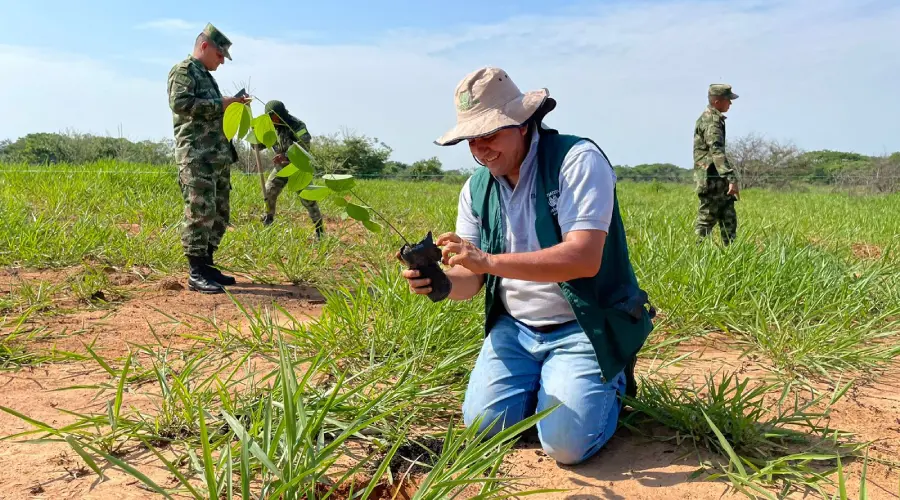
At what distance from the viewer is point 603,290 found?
182cm

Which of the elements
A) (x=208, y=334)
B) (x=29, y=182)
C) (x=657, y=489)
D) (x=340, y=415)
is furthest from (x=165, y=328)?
(x=29, y=182)

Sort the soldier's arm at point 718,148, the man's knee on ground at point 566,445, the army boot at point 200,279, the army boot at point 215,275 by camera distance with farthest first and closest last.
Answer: the soldier's arm at point 718,148, the army boot at point 215,275, the army boot at point 200,279, the man's knee on ground at point 566,445

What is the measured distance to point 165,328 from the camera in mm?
2766

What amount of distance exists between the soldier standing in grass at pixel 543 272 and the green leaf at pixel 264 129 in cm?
48

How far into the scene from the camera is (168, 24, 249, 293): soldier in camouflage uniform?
348cm

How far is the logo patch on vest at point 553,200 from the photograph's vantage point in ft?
5.83

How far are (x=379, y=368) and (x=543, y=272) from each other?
756mm

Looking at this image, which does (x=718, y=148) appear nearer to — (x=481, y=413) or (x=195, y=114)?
(x=195, y=114)

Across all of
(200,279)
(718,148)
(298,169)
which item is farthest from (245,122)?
(718,148)

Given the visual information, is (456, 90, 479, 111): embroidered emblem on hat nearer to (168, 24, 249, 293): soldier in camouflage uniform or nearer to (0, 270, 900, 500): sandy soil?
(0, 270, 900, 500): sandy soil

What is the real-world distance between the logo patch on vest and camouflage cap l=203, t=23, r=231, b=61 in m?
2.70

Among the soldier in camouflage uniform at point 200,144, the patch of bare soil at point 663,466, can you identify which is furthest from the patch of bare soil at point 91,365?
the patch of bare soil at point 663,466

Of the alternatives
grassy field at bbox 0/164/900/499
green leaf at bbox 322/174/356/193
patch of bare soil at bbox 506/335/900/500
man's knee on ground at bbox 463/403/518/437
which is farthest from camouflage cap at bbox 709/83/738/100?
green leaf at bbox 322/174/356/193

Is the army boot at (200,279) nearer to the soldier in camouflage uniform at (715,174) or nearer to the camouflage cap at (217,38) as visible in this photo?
the camouflage cap at (217,38)
